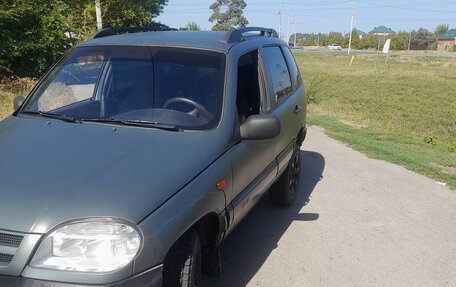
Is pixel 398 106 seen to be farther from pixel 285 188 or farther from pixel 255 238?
pixel 255 238

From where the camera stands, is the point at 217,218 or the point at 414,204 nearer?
the point at 217,218

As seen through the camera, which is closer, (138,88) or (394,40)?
(138,88)

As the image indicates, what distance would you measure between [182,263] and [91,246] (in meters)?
0.60

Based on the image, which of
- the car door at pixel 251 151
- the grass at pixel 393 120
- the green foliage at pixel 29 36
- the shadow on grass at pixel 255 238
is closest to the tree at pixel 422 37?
the grass at pixel 393 120

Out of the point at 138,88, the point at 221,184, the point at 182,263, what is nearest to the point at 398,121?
the point at 138,88

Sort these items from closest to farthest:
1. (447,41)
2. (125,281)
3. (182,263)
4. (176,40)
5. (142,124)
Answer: (125,281) < (182,263) < (142,124) < (176,40) < (447,41)

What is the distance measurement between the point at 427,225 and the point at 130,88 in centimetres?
363

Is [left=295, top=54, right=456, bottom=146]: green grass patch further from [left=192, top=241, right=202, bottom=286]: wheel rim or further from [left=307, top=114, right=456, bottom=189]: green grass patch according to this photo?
[left=192, top=241, right=202, bottom=286]: wheel rim

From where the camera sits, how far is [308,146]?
27.4ft

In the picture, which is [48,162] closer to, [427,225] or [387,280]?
[387,280]

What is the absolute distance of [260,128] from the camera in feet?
9.91

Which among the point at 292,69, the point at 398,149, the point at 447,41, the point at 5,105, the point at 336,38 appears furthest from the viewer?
the point at 336,38

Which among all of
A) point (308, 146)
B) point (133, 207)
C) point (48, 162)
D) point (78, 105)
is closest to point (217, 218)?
point (133, 207)

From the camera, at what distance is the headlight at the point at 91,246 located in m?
1.97
